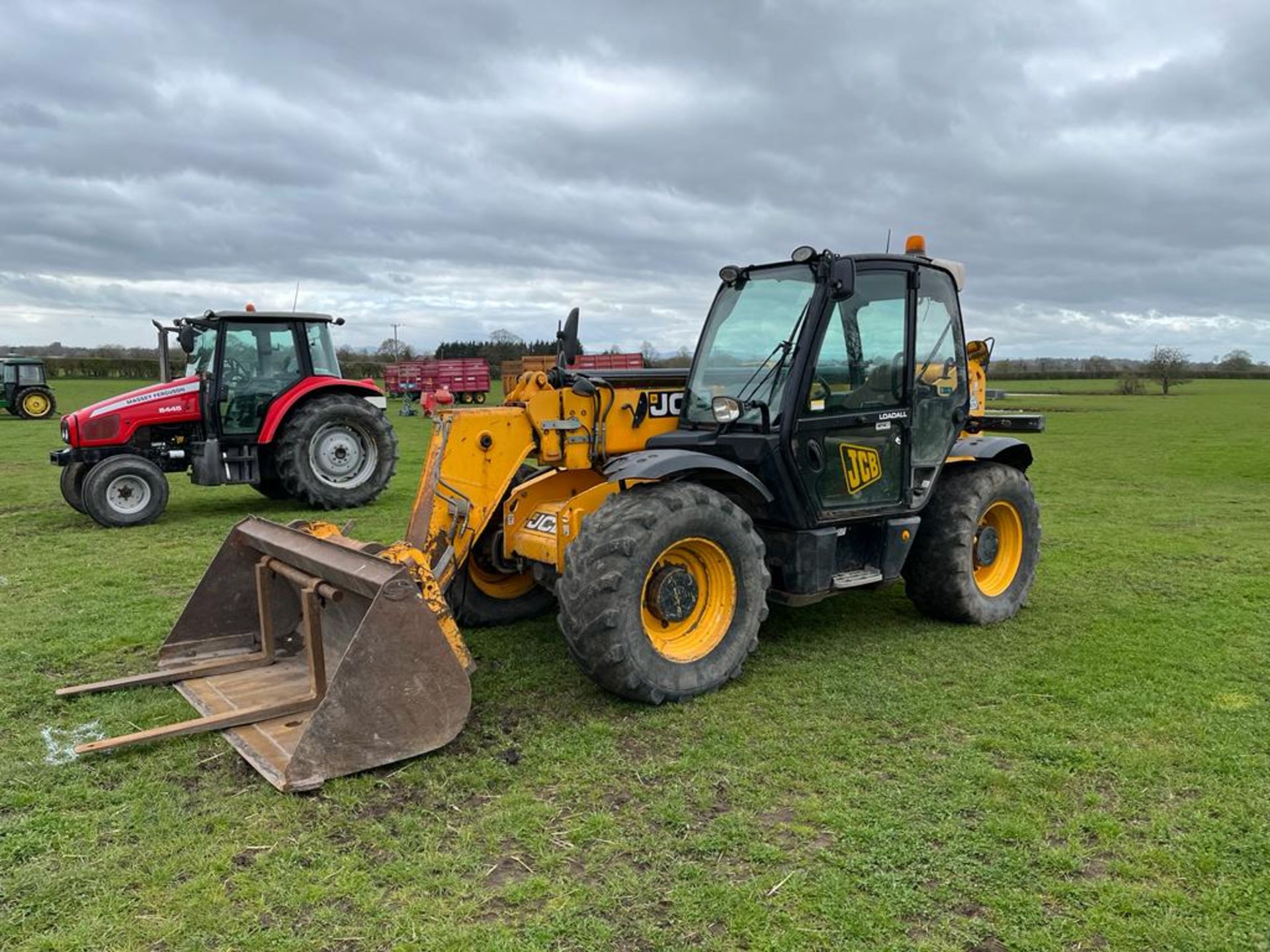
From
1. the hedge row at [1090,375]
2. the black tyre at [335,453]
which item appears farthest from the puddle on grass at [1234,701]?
the hedge row at [1090,375]

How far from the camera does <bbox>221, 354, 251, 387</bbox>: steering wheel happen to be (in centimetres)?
1121

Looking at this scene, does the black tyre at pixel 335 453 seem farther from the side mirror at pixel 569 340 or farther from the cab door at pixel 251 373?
the side mirror at pixel 569 340

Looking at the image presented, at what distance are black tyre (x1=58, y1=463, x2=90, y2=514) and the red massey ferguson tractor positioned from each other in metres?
0.02

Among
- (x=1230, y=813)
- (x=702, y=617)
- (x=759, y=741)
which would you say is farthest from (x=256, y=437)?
(x=1230, y=813)

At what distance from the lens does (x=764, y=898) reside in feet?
10.5

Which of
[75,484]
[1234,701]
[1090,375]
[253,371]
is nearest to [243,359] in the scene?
[253,371]

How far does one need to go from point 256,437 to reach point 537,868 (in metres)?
9.22

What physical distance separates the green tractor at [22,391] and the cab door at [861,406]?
3091cm

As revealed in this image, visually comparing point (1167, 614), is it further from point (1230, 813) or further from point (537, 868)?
point (537, 868)

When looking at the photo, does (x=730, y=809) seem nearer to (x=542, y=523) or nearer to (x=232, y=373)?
(x=542, y=523)

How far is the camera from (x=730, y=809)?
3.85 meters

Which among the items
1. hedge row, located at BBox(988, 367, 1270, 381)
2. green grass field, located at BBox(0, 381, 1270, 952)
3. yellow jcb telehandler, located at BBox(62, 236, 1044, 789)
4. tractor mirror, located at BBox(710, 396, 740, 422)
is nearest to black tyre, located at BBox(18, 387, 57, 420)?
green grass field, located at BBox(0, 381, 1270, 952)

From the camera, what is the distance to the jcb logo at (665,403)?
6027mm

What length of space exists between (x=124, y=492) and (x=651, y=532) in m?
8.42
